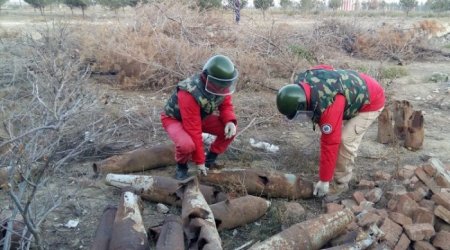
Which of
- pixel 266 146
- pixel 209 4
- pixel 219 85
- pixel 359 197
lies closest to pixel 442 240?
pixel 359 197

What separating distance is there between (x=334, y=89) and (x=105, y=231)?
234 cm

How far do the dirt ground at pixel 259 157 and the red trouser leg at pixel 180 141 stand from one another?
0.53m

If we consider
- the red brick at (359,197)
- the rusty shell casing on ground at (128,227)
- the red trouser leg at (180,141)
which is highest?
the red trouser leg at (180,141)

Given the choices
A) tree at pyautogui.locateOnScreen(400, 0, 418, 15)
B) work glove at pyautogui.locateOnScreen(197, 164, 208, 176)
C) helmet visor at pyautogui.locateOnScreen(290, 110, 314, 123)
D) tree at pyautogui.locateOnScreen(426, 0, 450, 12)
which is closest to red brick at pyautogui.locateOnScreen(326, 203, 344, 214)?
helmet visor at pyautogui.locateOnScreen(290, 110, 314, 123)

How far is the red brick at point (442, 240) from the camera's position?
345cm

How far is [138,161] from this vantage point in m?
4.79

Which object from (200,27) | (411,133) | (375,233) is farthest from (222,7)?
(375,233)

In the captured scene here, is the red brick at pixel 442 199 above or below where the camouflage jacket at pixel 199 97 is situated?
below

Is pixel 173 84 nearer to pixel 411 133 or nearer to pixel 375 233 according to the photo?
pixel 411 133

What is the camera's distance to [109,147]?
5.32 m

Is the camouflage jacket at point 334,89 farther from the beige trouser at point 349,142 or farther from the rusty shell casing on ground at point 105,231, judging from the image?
the rusty shell casing on ground at point 105,231

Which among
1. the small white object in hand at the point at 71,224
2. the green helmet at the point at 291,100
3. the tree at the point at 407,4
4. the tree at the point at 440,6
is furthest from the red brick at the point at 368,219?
the tree at the point at 440,6

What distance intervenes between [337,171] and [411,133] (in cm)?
158

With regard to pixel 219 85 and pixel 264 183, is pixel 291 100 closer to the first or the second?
pixel 219 85
